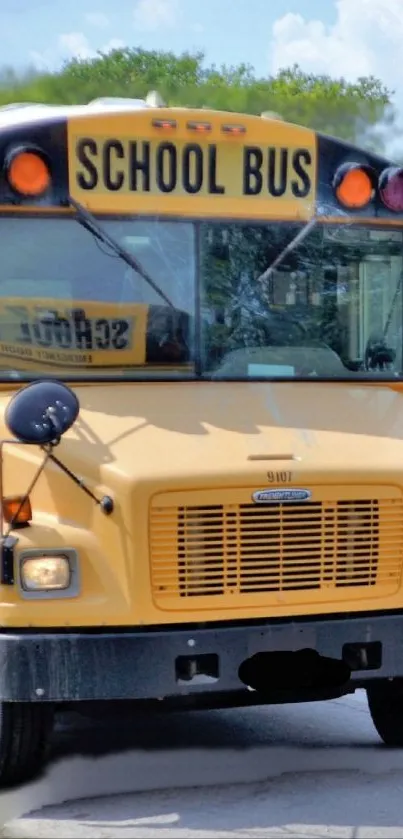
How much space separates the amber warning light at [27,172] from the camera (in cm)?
514

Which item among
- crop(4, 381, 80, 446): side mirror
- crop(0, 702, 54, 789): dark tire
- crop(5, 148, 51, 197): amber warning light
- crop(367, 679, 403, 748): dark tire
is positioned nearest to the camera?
crop(4, 381, 80, 446): side mirror

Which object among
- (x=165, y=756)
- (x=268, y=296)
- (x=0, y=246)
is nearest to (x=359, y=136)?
(x=268, y=296)

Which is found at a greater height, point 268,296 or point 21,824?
point 268,296

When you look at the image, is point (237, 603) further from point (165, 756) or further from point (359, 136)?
point (359, 136)

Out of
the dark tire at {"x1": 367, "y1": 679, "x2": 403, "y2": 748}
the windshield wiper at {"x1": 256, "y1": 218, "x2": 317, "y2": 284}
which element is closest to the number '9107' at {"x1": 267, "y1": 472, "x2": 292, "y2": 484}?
the windshield wiper at {"x1": 256, "y1": 218, "x2": 317, "y2": 284}

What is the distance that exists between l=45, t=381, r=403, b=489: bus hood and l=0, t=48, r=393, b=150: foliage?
285 cm

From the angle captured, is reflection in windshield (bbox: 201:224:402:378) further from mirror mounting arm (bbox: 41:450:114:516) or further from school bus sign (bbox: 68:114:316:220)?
mirror mounting arm (bbox: 41:450:114:516)

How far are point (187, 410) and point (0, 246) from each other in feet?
2.97

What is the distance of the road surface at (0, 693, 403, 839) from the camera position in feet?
15.5

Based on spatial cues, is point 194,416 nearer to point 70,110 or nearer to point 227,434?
point 227,434

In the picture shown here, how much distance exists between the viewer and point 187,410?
5117 millimetres

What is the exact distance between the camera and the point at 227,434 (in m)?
4.95

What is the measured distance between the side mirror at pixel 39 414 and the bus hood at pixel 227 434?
0.58ft

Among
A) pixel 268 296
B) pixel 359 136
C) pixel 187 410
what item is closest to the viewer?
pixel 187 410
